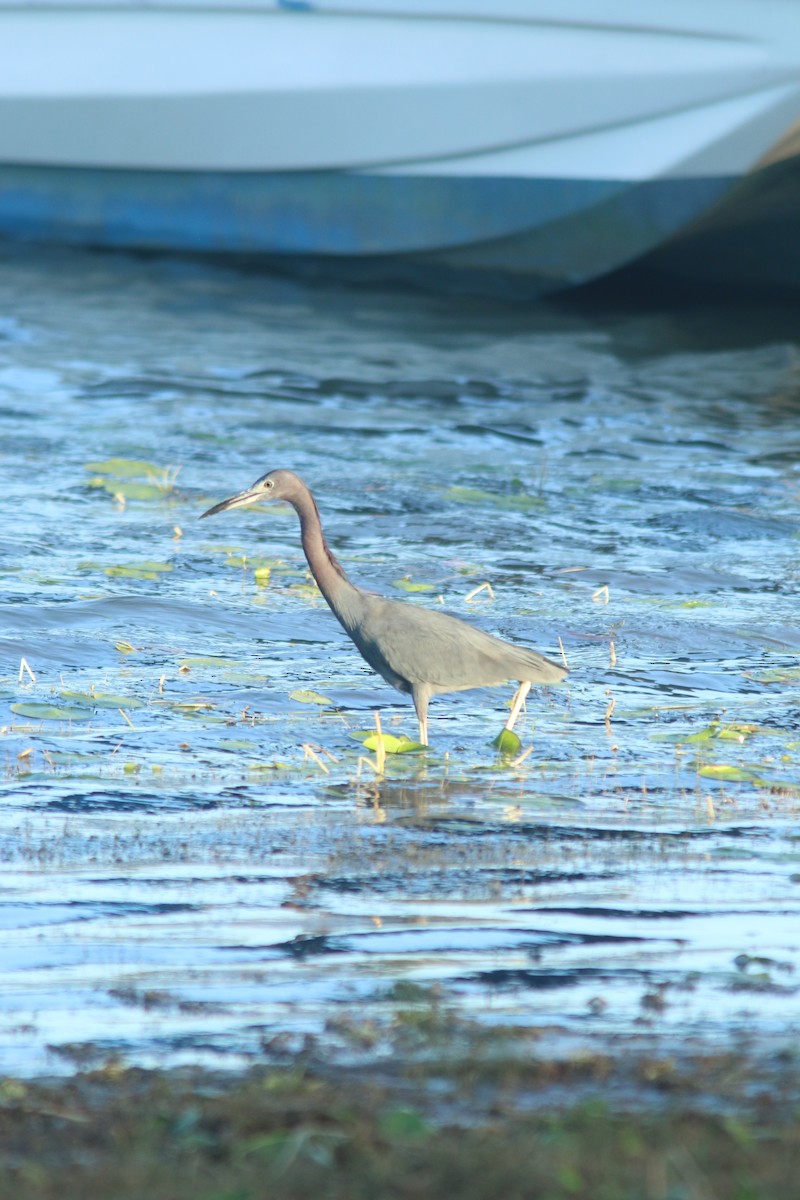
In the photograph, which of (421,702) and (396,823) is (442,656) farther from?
(396,823)

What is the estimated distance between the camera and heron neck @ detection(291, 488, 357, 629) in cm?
676

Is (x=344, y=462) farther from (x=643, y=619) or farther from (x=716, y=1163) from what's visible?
(x=716, y=1163)

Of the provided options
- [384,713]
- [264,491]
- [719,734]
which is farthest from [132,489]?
[719,734]

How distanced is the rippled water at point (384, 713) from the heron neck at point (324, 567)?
1.35ft

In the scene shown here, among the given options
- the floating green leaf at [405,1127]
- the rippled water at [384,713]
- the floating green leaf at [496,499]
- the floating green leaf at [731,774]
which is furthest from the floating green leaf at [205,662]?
the floating green leaf at [405,1127]

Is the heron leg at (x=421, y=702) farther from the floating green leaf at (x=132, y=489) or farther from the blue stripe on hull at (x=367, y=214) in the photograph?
the blue stripe on hull at (x=367, y=214)

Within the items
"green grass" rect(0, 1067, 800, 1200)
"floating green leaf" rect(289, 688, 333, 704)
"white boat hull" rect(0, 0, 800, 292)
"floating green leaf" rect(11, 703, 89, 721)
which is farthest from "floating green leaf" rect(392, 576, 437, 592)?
"white boat hull" rect(0, 0, 800, 292)

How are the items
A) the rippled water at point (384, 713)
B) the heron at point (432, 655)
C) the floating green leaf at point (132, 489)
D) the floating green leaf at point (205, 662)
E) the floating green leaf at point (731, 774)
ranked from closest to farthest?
the rippled water at point (384, 713), the floating green leaf at point (731, 774), the heron at point (432, 655), the floating green leaf at point (205, 662), the floating green leaf at point (132, 489)

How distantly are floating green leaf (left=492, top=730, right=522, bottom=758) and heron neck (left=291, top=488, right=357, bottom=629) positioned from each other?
85cm

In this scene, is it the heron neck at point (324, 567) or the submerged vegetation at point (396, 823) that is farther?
the heron neck at point (324, 567)

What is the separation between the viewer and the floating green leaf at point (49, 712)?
21.0 ft

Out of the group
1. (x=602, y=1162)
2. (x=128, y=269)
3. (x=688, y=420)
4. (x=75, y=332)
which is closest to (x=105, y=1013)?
(x=602, y=1162)

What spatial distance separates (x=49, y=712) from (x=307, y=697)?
3.40 ft

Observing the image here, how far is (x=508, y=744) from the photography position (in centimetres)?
623
